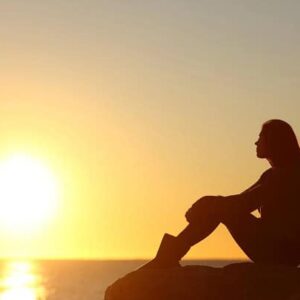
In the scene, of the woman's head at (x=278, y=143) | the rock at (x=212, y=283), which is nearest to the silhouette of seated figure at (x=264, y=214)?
the woman's head at (x=278, y=143)

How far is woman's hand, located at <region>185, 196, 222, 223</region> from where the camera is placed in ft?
46.0

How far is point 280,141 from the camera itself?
579 inches

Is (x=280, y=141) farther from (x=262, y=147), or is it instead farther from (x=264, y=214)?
(x=264, y=214)

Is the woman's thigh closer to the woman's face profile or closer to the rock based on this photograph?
the rock

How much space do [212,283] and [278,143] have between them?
238 cm

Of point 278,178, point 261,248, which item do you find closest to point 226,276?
point 261,248

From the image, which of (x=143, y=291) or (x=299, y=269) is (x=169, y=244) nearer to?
(x=143, y=291)

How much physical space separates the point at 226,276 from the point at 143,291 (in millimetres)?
1324

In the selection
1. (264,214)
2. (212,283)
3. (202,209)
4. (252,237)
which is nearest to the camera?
(202,209)

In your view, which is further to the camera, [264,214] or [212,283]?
[212,283]

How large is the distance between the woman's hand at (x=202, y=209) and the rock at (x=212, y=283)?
128 centimetres

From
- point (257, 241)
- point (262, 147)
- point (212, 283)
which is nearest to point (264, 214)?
point (257, 241)

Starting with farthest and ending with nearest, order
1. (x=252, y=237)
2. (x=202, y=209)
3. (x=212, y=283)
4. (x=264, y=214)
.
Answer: (x=212, y=283) < (x=264, y=214) < (x=252, y=237) < (x=202, y=209)

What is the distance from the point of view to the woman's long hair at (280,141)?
14688 millimetres
